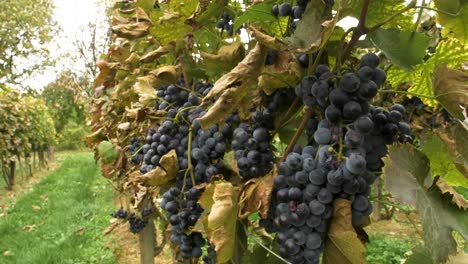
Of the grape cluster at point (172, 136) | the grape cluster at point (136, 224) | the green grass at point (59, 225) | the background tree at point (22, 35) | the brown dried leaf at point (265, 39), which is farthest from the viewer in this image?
the background tree at point (22, 35)

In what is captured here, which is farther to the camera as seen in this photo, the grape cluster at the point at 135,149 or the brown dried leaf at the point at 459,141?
the grape cluster at the point at 135,149

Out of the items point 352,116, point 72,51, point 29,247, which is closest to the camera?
point 352,116

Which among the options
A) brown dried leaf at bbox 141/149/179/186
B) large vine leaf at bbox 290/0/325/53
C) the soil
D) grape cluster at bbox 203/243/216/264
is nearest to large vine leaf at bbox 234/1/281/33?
large vine leaf at bbox 290/0/325/53

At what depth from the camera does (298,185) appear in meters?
0.82

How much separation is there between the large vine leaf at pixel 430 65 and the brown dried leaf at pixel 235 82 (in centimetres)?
45

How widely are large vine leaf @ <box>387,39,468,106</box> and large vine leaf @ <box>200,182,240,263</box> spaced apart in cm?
56

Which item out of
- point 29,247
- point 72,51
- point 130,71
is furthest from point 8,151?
point 72,51

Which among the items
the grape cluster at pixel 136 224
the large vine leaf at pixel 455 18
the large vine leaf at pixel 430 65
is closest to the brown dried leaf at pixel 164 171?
the large vine leaf at pixel 430 65

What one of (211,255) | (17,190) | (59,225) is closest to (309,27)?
(211,255)

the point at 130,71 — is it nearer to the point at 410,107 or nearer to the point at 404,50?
the point at 404,50

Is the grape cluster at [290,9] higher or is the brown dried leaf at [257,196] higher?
the grape cluster at [290,9]

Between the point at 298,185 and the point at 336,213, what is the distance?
0.09 metres

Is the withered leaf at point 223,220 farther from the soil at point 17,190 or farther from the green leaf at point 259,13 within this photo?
the soil at point 17,190

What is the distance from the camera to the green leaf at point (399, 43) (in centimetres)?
86
